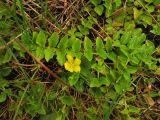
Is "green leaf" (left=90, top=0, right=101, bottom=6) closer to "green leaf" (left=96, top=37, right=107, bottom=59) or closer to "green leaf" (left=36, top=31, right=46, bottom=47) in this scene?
"green leaf" (left=96, top=37, right=107, bottom=59)

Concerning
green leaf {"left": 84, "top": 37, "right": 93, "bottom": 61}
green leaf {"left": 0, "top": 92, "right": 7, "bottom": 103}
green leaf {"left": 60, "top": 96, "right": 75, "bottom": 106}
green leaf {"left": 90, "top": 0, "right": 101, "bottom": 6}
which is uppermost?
green leaf {"left": 90, "top": 0, "right": 101, "bottom": 6}

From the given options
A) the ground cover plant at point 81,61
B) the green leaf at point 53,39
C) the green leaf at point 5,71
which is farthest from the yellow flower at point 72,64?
the green leaf at point 5,71

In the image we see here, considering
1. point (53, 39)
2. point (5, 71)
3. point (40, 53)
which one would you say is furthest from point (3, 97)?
point (53, 39)

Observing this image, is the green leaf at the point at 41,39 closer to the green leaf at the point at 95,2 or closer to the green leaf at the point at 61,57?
the green leaf at the point at 61,57

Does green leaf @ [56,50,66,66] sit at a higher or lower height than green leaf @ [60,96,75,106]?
higher

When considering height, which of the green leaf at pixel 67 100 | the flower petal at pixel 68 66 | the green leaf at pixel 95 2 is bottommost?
the green leaf at pixel 67 100

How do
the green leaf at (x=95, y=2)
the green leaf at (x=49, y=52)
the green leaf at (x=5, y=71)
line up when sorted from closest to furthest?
1. the green leaf at (x=49, y=52)
2. the green leaf at (x=5, y=71)
3. the green leaf at (x=95, y=2)

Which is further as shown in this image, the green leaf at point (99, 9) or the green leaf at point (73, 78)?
the green leaf at point (99, 9)

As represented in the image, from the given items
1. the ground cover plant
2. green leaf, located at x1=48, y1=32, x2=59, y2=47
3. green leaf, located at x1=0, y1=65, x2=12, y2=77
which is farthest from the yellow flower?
green leaf, located at x1=0, y1=65, x2=12, y2=77

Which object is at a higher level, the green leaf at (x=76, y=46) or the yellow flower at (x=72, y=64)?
the green leaf at (x=76, y=46)
